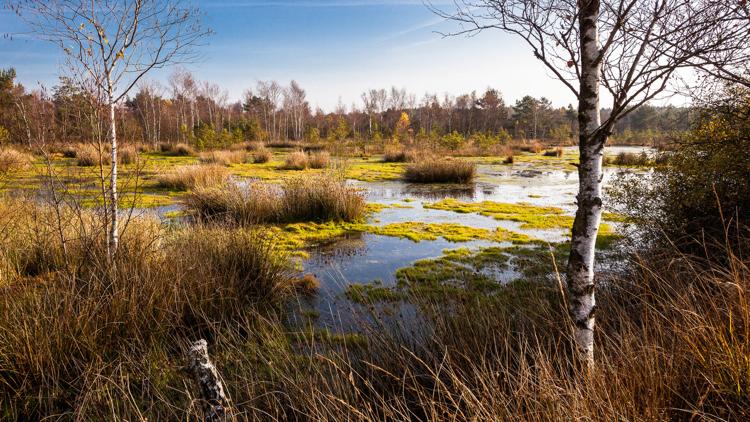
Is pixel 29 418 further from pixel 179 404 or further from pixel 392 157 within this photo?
pixel 392 157

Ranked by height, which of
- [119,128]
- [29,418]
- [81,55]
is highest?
[81,55]

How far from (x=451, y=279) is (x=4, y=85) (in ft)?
129

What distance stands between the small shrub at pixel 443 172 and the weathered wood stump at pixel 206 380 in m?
16.0

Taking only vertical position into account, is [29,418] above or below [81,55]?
below

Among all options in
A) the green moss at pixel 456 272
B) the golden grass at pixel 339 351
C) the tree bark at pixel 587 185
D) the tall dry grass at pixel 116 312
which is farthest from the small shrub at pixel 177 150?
the tree bark at pixel 587 185

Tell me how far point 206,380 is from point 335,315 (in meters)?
3.03

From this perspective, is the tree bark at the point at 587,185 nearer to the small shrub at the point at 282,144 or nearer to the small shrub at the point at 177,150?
the small shrub at the point at 177,150

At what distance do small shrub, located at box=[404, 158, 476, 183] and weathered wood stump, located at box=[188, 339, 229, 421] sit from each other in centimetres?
1603

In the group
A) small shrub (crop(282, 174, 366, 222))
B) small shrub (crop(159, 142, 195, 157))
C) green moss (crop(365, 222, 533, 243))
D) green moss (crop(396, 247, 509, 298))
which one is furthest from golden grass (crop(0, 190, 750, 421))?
small shrub (crop(159, 142, 195, 157))

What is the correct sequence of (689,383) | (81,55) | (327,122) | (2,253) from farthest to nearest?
(327,122)
(2,253)
(81,55)
(689,383)

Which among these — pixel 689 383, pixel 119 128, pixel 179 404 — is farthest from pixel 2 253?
pixel 689 383

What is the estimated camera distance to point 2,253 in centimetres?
464

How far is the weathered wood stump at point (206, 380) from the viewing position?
1.55 m

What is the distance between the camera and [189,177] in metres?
13.5
